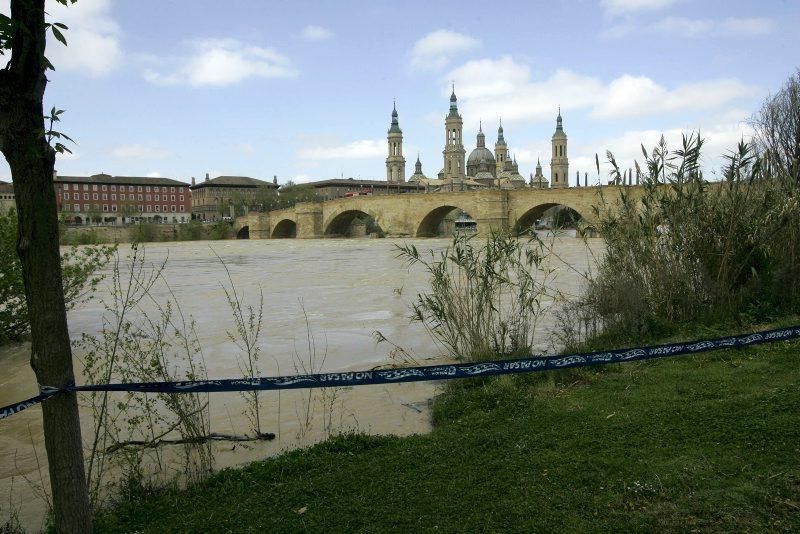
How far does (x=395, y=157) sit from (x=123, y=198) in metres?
49.8

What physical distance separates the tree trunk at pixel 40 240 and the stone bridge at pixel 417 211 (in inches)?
1139

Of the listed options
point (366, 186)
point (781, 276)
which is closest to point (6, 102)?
point (781, 276)

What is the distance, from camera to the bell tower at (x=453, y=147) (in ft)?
363

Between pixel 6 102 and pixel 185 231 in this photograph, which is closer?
pixel 6 102

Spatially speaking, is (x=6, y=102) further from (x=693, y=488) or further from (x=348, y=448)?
(x=693, y=488)

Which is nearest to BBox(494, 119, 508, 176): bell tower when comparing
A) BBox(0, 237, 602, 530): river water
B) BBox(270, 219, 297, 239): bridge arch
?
BBox(270, 219, 297, 239): bridge arch

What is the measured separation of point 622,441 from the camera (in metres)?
3.47

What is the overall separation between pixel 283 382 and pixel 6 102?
4.92 ft

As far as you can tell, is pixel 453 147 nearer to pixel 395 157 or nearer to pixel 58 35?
pixel 395 157

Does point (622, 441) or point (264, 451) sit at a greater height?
point (622, 441)

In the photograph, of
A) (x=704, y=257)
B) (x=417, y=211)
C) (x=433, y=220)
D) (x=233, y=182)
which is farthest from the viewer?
(x=233, y=182)

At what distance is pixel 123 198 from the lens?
82000 millimetres

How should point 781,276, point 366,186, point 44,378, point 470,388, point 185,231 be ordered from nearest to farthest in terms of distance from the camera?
point 44,378 → point 470,388 → point 781,276 → point 185,231 → point 366,186

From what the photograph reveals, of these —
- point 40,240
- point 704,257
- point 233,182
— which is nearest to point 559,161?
point 233,182
